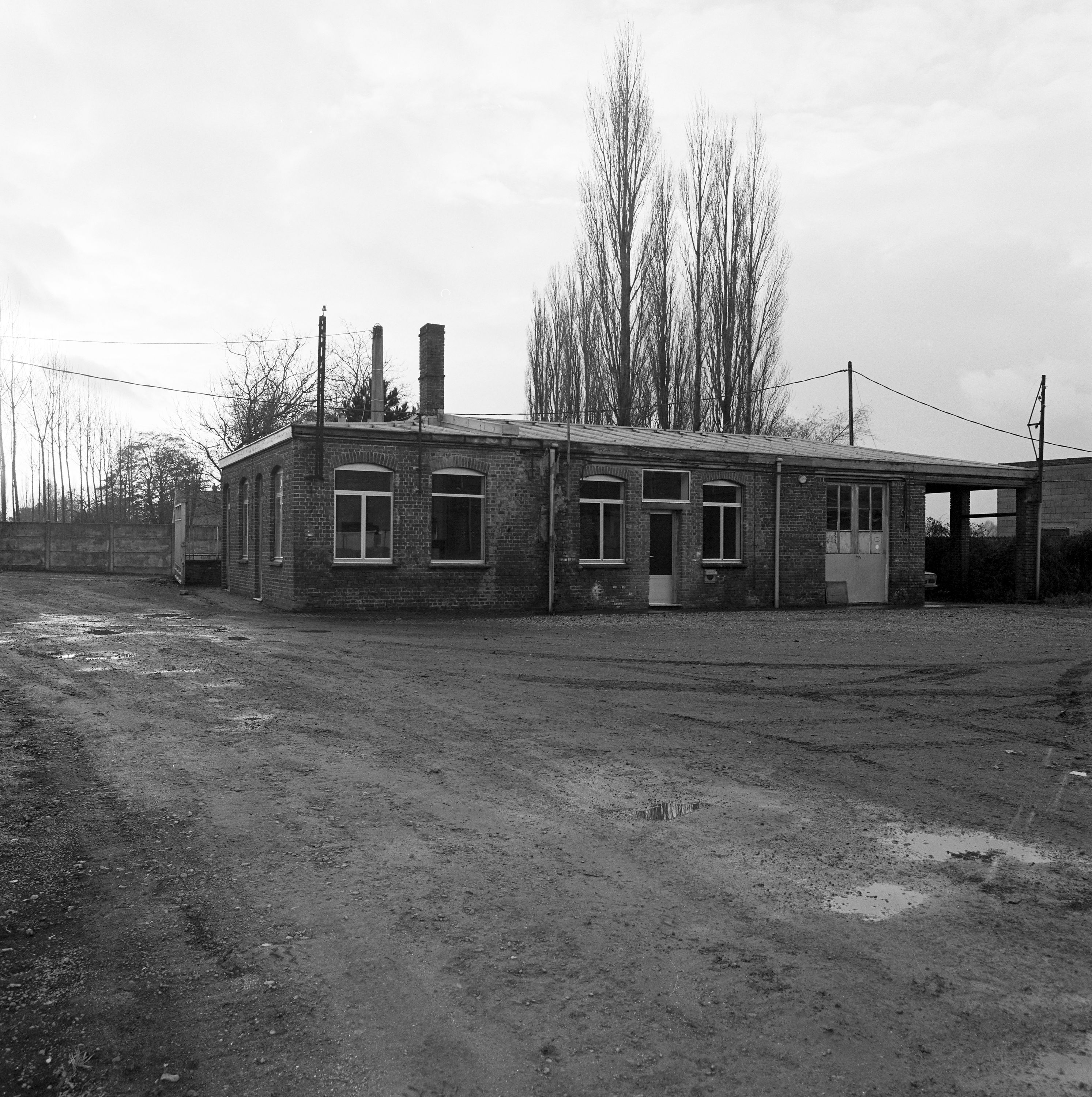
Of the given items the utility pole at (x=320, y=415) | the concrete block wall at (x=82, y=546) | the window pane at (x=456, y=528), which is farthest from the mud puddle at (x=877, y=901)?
the concrete block wall at (x=82, y=546)

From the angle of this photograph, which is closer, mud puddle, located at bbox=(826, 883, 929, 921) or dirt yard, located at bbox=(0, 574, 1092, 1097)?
dirt yard, located at bbox=(0, 574, 1092, 1097)

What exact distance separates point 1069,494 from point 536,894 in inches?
1558

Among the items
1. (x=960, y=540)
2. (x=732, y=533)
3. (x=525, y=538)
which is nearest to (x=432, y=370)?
(x=525, y=538)

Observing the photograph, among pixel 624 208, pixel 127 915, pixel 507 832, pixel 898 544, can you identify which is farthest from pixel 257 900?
pixel 624 208

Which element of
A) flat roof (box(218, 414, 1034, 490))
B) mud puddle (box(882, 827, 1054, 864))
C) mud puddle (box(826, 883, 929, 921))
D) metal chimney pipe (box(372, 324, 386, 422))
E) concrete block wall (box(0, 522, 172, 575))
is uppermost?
metal chimney pipe (box(372, 324, 386, 422))

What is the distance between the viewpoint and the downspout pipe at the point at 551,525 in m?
21.3

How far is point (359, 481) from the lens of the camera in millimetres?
20078

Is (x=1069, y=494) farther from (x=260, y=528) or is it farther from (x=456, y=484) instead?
(x=260, y=528)

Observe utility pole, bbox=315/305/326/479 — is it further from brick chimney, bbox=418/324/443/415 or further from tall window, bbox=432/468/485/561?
brick chimney, bbox=418/324/443/415

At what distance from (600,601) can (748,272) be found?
60.5ft

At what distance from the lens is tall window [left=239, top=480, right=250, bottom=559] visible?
78.8 feet

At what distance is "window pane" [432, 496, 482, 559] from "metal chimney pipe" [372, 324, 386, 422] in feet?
21.5

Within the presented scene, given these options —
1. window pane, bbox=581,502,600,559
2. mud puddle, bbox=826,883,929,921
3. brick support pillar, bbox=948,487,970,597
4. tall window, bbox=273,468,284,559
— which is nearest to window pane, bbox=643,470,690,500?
window pane, bbox=581,502,600,559

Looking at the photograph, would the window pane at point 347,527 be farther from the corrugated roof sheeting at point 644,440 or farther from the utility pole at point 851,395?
the utility pole at point 851,395
